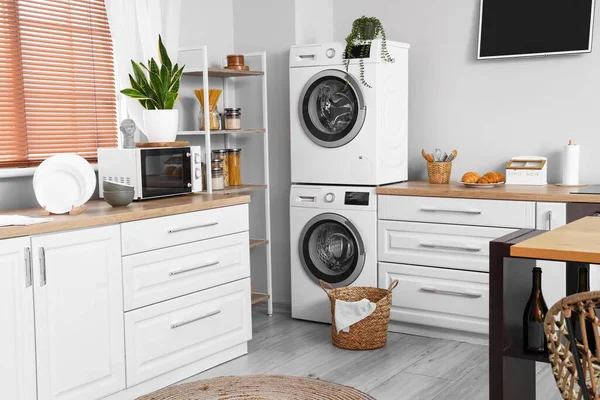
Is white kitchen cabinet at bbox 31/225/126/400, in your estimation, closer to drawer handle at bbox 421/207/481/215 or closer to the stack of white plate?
the stack of white plate

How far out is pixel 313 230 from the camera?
174 inches

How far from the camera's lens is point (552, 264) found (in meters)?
3.70

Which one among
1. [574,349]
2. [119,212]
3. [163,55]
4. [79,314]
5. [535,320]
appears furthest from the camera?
[163,55]

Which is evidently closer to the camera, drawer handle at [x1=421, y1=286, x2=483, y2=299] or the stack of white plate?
the stack of white plate

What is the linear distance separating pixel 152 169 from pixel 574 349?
98.7 inches

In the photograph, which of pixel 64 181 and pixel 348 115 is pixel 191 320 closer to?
pixel 64 181

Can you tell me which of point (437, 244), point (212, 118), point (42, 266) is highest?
point (212, 118)

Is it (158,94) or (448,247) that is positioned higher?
(158,94)

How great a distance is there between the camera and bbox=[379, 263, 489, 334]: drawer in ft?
12.9

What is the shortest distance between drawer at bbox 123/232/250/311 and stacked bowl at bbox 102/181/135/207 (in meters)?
0.27

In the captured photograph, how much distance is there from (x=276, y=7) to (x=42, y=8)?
1.55 meters

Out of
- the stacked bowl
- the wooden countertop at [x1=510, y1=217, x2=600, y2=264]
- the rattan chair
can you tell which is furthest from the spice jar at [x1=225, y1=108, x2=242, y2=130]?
the rattan chair

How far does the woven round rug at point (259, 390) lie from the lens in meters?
3.22

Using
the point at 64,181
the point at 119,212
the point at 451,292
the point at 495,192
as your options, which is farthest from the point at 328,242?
the point at 64,181
